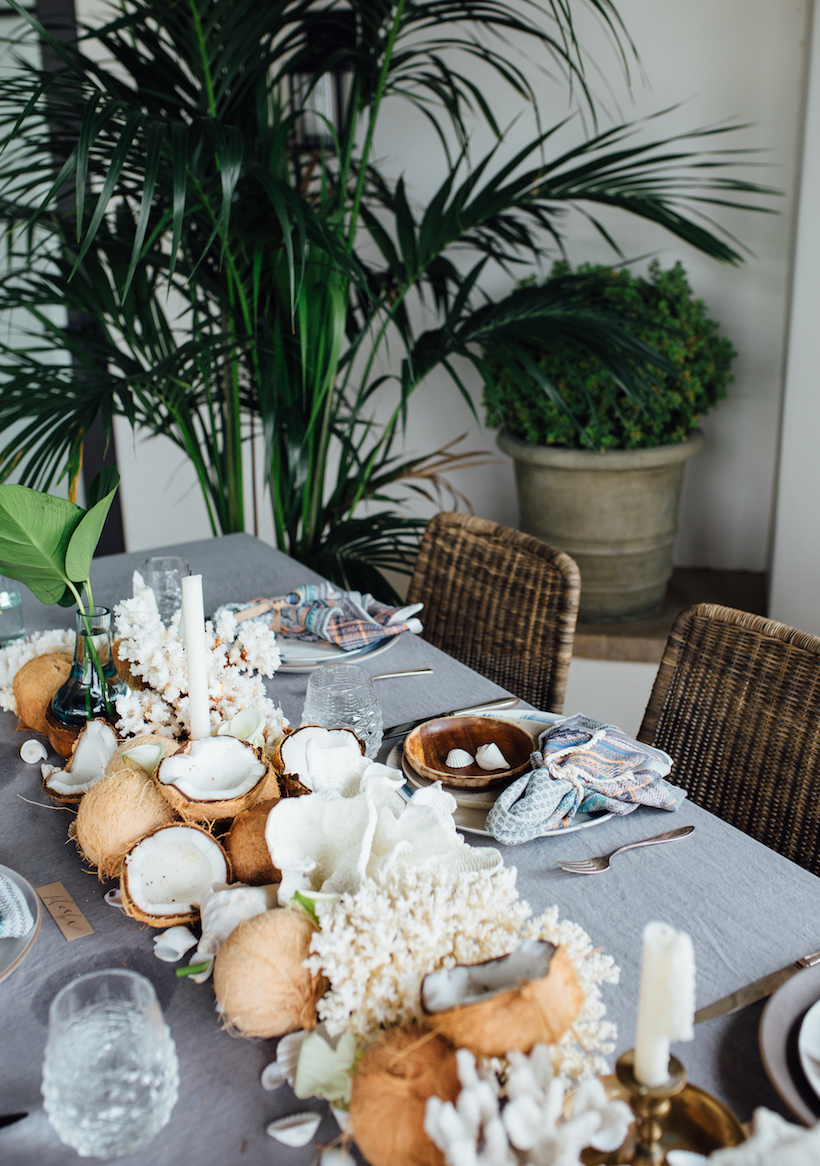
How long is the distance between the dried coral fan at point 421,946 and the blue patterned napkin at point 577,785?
0.22 meters

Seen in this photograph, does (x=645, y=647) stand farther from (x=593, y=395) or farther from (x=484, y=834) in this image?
(x=484, y=834)

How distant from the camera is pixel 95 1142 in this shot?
0.56 metres

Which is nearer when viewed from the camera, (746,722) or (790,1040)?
(790,1040)

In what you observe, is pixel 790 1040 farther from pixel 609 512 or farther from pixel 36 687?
pixel 609 512

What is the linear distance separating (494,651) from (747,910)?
810 millimetres

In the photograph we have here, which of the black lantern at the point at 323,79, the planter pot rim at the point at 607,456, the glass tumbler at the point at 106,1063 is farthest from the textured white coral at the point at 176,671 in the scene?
the planter pot rim at the point at 607,456

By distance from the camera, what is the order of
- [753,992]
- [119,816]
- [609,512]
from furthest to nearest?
[609,512], [119,816], [753,992]

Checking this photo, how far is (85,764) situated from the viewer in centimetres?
94

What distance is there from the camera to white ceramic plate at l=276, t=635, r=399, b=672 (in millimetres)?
1250

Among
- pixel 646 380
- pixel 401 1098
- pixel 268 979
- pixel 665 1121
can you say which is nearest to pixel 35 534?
pixel 268 979

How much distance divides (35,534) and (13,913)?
325mm

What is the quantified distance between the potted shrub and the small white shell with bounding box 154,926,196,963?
75.4 inches

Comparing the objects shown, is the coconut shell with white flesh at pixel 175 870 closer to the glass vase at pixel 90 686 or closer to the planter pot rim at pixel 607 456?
the glass vase at pixel 90 686

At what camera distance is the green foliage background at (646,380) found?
250cm
